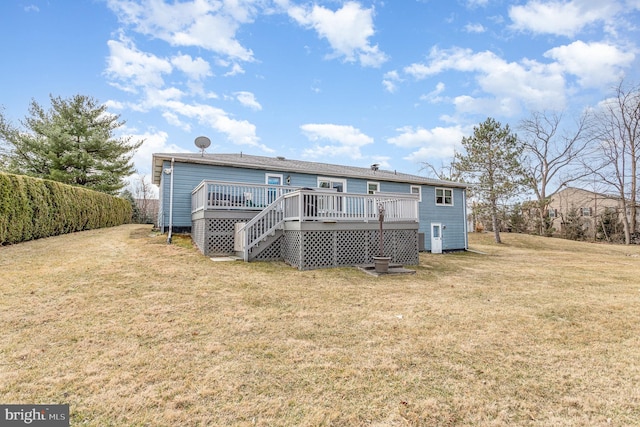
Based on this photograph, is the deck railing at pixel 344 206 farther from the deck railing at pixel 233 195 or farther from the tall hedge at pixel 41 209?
the tall hedge at pixel 41 209

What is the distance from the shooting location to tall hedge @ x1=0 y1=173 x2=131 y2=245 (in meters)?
9.31

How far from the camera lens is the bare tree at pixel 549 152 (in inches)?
1112

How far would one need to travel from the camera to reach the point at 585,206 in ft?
113

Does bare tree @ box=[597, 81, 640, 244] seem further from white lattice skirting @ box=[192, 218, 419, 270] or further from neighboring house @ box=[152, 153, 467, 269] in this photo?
white lattice skirting @ box=[192, 218, 419, 270]

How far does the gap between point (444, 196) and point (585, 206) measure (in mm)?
28194

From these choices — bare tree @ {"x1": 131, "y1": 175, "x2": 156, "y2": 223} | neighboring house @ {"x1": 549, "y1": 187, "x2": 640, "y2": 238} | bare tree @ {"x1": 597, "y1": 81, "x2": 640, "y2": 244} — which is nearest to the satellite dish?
bare tree @ {"x1": 131, "y1": 175, "x2": 156, "y2": 223}

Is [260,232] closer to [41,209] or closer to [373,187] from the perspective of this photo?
[373,187]

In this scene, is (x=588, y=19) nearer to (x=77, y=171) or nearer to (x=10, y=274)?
(x=10, y=274)

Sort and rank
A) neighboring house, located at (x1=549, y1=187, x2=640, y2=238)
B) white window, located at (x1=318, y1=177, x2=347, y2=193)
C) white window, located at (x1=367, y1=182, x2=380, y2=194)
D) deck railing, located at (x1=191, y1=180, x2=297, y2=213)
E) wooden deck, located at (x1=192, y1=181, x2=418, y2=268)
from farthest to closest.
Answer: neighboring house, located at (x1=549, y1=187, x2=640, y2=238)
white window, located at (x1=367, y1=182, x2=380, y2=194)
white window, located at (x1=318, y1=177, x2=347, y2=193)
deck railing, located at (x1=191, y1=180, x2=297, y2=213)
wooden deck, located at (x1=192, y1=181, x2=418, y2=268)

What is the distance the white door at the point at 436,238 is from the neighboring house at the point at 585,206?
19547mm

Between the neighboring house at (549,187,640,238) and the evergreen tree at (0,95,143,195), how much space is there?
39.3 meters

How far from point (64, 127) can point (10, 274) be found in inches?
760

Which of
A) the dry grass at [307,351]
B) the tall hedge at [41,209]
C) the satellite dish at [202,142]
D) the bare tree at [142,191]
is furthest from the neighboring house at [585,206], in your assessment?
the bare tree at [142,191]

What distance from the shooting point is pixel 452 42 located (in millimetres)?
13094
